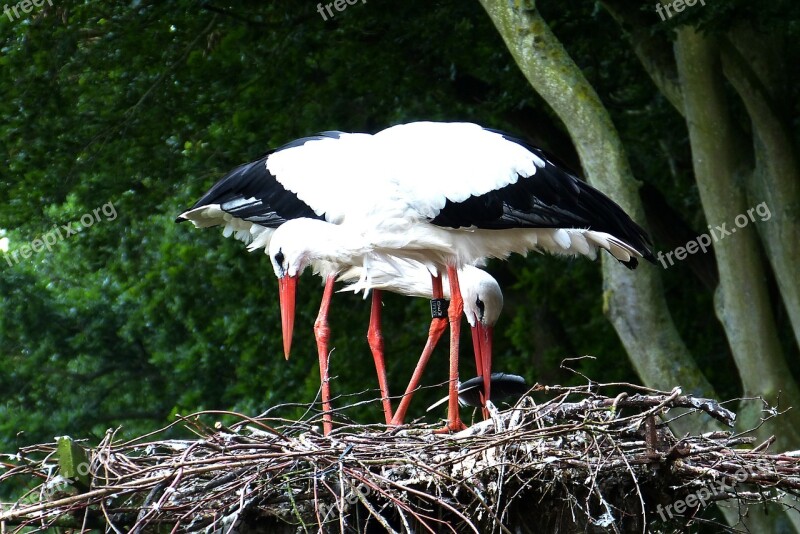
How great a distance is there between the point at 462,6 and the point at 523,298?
363 cm

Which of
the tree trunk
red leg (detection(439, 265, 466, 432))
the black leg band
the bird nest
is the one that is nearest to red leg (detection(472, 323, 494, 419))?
the black leg band

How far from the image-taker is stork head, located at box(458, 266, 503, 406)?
8180 mm

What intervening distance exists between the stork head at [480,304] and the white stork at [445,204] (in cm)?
101

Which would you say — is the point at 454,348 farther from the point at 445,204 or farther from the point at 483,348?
the point at 483,348

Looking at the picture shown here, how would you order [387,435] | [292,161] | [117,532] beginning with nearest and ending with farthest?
[117,532] < [387,435] < [292,161]

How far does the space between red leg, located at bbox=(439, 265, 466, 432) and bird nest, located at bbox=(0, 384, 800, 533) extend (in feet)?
4.04

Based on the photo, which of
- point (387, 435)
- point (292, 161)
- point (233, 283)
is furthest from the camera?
point (233, 283)

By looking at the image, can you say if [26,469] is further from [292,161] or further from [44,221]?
[44,221]

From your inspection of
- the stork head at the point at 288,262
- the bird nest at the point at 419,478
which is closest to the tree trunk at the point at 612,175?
the stork head at the point at 288,262

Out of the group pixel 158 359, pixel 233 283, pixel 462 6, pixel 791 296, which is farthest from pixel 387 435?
pixel 158 359

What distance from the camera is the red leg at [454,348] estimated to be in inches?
269

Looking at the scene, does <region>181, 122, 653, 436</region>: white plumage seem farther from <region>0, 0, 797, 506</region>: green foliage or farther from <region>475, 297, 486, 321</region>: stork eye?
<region>0, 0, 797, 506</region>: green foliage

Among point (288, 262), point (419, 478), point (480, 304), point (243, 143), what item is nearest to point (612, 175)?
point (480, 304)

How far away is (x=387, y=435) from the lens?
5.66 m
